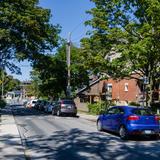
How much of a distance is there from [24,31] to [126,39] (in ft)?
38.5

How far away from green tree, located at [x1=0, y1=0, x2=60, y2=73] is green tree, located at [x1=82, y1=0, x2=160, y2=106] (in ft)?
21.8

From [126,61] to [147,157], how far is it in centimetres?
1741

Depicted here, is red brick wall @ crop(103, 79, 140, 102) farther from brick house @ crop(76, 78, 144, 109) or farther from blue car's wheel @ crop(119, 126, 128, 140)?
blue car's wheel @ crop(119, 126, 128, 140)

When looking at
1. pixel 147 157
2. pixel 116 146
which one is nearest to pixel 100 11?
pixel 116 146

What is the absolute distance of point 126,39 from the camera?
103 ft

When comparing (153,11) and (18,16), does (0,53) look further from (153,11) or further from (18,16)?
(153,11)

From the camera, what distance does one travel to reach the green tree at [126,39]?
94.1 ft

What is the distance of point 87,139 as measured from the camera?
1845cm

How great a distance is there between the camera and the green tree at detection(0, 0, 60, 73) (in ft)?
122

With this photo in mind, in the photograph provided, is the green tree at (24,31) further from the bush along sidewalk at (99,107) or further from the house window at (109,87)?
the house window at (109,87)

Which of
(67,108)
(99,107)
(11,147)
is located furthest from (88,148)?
(99,107)

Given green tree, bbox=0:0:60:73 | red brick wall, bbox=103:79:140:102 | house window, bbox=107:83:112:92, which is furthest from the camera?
house window, bbox=107:83:112:92

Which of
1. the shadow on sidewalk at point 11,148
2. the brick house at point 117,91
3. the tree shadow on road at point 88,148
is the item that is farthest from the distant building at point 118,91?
the shadow on sidewalk at point 11,148

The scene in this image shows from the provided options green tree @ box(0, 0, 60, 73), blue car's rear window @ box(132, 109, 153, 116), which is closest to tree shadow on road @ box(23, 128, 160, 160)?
blue car's rear window @ box(132, 109, 153, 116)
